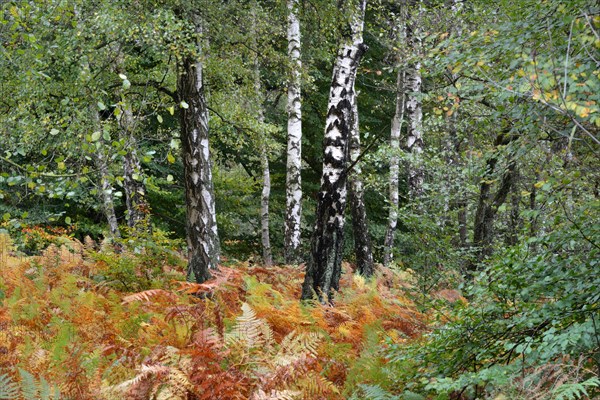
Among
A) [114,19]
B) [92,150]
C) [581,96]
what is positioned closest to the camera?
[581,96]

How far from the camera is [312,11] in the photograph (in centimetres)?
1068

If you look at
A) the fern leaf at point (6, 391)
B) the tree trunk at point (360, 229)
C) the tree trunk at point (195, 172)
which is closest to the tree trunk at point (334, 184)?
the tree trunk at point (195, 172)

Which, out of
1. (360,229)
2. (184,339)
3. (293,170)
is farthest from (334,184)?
(293,170)

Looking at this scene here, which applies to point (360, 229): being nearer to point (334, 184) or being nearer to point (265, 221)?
point (265, 221)

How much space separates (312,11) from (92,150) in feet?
21.2

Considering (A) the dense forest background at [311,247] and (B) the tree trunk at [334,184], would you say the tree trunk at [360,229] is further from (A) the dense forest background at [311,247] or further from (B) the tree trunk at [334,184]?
(B) the tree trunk at [334,184]

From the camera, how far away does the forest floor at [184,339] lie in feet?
15.9

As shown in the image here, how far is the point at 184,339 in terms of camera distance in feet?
19.7

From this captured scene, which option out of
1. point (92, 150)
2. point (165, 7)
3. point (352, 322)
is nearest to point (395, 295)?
point (352, 322)

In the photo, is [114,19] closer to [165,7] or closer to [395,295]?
[165,7]

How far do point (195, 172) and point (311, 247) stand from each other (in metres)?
1.95

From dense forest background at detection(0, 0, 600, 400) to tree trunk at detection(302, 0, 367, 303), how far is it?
0.03 metres

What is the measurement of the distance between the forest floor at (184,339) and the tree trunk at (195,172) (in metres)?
0.57

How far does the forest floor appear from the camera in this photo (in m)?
4.85
